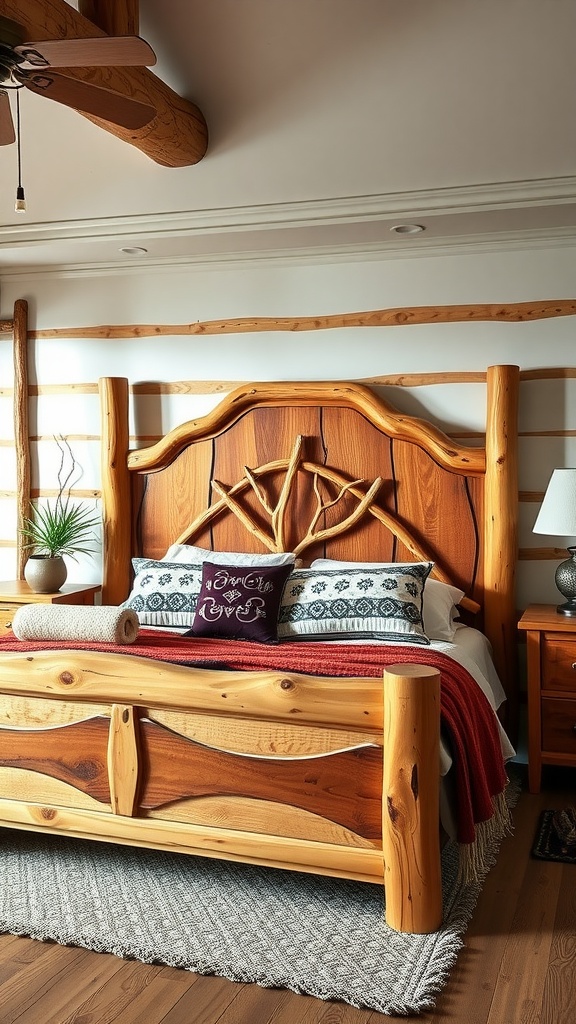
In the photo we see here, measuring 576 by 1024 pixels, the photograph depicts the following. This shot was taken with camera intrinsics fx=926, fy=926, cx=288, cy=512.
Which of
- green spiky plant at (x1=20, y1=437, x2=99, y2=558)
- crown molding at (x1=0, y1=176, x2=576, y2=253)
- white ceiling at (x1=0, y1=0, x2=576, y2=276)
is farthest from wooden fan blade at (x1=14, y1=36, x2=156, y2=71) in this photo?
green spiky plant at (x1=20, y1=437, x2=99, y2=558)

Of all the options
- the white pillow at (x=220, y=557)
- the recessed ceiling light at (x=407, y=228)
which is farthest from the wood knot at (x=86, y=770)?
the recessed ceiling light at (x=407, y=228)

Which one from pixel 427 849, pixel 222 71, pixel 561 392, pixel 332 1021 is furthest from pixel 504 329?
pixel 332 1021

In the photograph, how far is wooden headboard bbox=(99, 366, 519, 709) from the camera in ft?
13.9

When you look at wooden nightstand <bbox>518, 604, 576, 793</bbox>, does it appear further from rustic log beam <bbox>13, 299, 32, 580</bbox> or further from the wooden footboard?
rustic log beam <bbox>13, 299, 32, 580</bbox>

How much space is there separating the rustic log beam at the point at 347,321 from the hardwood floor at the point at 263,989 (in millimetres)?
2552

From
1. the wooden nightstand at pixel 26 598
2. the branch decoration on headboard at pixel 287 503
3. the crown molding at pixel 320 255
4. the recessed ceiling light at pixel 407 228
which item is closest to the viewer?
the recessed ceiling light at pixel 407 228

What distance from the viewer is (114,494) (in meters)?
4.88

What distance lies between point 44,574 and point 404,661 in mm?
2209

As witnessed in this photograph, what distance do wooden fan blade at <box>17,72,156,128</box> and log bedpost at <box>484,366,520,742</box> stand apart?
2.12 m

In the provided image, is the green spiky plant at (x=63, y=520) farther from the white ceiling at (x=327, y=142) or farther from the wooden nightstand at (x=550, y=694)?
the wooden nightstand at (x=550, y=694)

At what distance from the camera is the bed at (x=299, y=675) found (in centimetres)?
272

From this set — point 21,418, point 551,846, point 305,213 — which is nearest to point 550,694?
point 551,846

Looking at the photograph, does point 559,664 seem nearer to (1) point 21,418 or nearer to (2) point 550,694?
(2) point 550,694

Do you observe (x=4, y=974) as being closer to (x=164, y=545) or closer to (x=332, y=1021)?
(x=332, y=1021)
